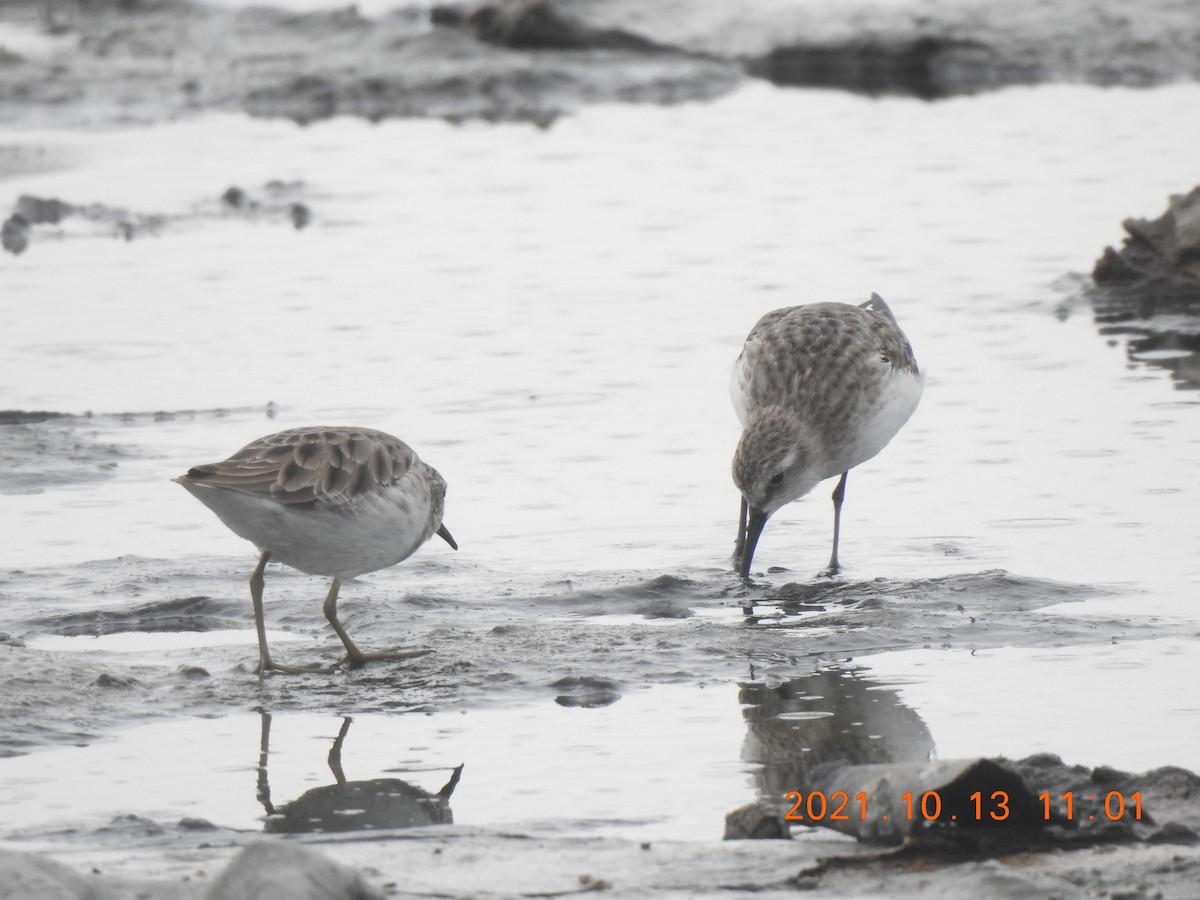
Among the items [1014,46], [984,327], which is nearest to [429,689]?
[984,327]

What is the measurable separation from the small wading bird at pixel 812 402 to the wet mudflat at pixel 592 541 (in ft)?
1.11

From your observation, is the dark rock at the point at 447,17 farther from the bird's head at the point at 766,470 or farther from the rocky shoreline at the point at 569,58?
the bird's head at the point at 766,470

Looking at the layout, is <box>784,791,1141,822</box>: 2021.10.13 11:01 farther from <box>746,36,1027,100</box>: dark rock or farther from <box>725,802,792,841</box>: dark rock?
<box>746,36,1027,100</box>: dark rock

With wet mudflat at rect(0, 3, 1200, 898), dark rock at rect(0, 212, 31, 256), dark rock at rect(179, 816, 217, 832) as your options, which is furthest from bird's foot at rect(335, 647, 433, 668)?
dark rock at rect(0, 212, 31, 256)

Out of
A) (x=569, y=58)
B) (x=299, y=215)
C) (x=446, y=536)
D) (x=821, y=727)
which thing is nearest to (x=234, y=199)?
(x=299, y=215)

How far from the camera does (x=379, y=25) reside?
24344 millimetres

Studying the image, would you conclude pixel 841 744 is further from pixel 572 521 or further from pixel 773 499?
pixel 572 521

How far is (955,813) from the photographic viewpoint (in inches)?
204

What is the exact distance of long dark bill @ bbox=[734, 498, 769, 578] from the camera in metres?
8.18

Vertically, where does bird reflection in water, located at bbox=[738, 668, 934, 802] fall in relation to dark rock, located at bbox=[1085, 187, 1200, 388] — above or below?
below

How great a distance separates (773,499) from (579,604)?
1.07 meters

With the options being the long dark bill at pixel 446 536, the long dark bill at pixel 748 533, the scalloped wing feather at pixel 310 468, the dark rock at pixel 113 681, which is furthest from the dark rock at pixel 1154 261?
the dark rock at pixel 113 681

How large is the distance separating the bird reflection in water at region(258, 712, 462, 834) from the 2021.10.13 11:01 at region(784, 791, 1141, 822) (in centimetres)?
104

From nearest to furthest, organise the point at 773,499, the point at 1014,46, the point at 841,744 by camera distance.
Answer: the point at 841,744 → the point at 773,499 → the point at 1014,46
